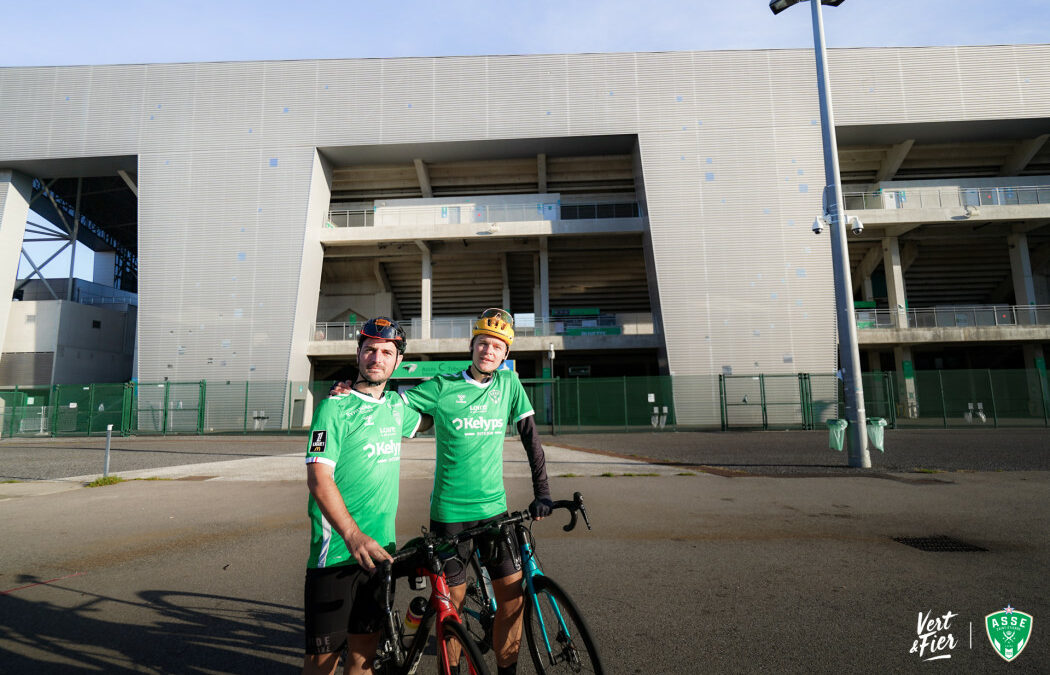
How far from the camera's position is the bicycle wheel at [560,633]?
2.09 metres

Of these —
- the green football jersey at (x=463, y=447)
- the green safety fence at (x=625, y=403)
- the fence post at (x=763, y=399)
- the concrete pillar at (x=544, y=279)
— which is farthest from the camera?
the concrete pillar at (x=544, y=279)

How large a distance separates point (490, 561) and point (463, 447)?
60cm

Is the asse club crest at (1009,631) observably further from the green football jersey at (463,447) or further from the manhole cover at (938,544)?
the green football jersey at (463,447)

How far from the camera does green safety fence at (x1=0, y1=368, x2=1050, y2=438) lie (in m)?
20.7

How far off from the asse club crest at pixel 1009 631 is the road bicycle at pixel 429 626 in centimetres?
292

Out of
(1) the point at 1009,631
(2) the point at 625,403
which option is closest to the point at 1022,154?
(2) the point at 625,403

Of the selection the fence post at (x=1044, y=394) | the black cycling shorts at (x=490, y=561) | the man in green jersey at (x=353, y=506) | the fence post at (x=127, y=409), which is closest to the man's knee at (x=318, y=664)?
the man in green jersey at (x=353, y=506)

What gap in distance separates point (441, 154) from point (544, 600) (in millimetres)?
27252

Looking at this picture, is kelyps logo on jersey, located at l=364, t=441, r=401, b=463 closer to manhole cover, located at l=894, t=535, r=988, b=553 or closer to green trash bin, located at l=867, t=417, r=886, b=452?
manhole cover, located at l=894, t=535, r=988, b=553

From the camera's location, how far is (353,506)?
7.21 ft

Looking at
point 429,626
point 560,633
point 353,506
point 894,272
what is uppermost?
point 894,272

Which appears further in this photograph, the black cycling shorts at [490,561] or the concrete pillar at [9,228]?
the concrete pillar at [9,228]

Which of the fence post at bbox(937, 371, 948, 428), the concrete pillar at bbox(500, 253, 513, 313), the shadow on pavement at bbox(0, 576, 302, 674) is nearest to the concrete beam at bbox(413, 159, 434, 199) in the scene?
the concrete pillar at bbox(500, 253, 513, 313)

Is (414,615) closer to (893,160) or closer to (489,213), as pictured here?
(489,213)
